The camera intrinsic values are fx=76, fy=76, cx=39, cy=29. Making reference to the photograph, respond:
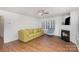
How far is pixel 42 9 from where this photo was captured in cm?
125

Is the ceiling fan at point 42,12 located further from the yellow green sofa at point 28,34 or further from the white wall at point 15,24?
the yellow green sofa at point 28,34

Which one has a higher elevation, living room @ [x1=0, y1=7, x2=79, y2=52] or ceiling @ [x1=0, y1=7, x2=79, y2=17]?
ceiling @ [x1=0, y1=7, x2=79, y2=17]

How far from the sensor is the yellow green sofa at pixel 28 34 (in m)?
1.32

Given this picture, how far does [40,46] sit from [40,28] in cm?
31

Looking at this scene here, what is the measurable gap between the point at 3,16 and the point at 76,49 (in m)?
1.31

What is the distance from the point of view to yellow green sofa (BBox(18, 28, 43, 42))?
1.32 metres

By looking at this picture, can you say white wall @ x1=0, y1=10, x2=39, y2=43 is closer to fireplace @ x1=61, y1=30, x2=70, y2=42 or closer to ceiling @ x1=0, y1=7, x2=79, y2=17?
ceiling @ x1=0, y1=7, x2=79, y2=17

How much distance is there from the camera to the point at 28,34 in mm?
1342

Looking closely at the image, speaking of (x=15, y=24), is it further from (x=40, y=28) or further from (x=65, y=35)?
(x=65, y=35)

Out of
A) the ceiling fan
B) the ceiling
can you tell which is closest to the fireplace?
the ceiling

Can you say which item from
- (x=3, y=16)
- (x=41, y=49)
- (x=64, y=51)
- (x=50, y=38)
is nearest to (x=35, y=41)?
(x=41, y=49)

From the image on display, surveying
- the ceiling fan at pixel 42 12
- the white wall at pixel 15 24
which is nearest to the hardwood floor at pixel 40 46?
the white wall at pixel 15 24

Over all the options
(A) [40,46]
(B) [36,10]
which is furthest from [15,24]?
(A) [40,46]
